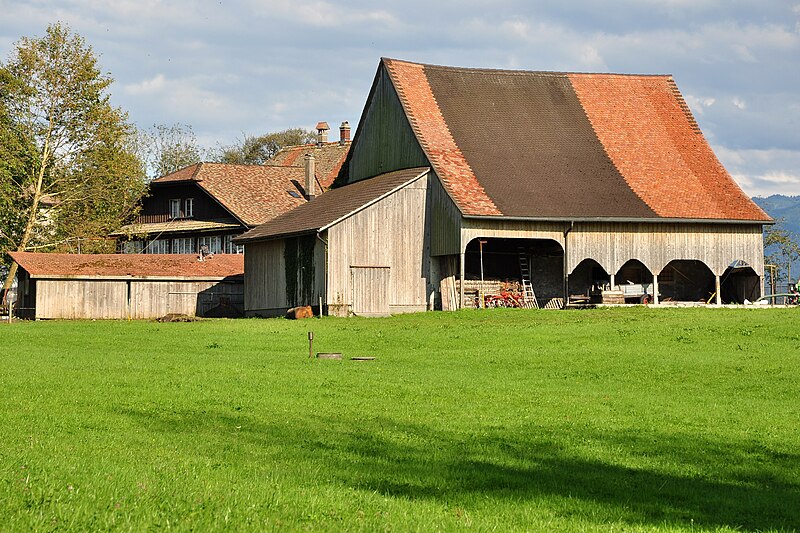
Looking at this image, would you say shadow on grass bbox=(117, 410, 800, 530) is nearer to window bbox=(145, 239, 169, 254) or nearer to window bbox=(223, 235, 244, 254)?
window bbox=(223, 235, 244, 254)

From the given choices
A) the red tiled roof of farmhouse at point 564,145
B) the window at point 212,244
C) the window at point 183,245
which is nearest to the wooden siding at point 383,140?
the red tiled roof of farmhouse at point 564,145

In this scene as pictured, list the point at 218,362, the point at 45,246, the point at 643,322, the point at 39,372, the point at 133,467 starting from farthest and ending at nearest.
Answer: the point at 45,246 < the point at 643,322 < the point at 218,362 < the point at 39,372 < the point at 133,467

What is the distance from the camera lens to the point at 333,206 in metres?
49.1

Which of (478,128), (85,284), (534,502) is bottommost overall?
(534,502)

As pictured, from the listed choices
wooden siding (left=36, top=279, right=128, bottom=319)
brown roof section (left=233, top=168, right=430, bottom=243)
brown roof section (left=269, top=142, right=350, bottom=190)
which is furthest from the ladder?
brown roof section (left=269, top=142, right=350, bottom=190)

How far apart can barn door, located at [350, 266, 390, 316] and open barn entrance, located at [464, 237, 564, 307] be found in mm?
3869

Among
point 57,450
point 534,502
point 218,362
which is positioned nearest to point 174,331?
point 218,362

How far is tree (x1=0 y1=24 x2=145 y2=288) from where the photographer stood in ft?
193

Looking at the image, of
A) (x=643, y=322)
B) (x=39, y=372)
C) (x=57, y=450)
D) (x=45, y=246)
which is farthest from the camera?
(x=45, y=246)

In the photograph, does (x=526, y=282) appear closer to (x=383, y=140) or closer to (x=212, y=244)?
(x=383, y=140)

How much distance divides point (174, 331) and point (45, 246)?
88.5ft

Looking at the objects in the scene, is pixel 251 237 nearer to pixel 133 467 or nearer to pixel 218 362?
pixel 218 362

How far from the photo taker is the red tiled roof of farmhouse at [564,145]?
46156mm

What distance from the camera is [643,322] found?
36.1 metres
